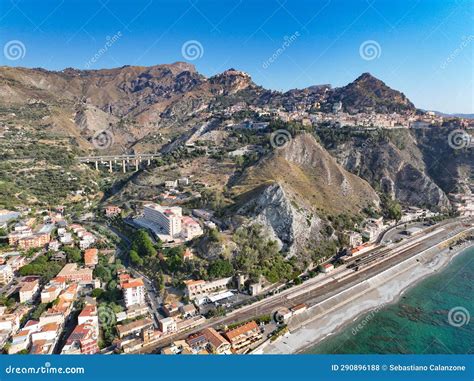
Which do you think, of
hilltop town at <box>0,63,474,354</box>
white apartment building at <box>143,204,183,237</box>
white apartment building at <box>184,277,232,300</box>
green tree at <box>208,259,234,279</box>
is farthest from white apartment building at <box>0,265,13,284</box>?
green tree at <box>208,259,234,279</box>

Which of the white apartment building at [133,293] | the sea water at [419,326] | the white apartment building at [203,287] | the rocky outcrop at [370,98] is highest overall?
the rocky outcrop at [370,98]

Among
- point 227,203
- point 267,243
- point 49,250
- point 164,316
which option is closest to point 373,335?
point 267,243

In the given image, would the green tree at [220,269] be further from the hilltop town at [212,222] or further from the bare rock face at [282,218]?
the bare rock face at [282,218]

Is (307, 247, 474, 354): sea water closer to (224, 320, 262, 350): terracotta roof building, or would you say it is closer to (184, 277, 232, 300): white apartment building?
(224, 320, 262, 350): terracotta roof building

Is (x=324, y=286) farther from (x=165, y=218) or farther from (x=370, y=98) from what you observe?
(x=370, y=98)

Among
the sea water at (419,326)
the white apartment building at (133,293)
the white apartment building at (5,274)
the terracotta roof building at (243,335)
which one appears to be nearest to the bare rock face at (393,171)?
the sea water at (419,326)

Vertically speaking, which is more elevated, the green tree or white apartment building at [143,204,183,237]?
white apartment building at [143,204,183,237]
